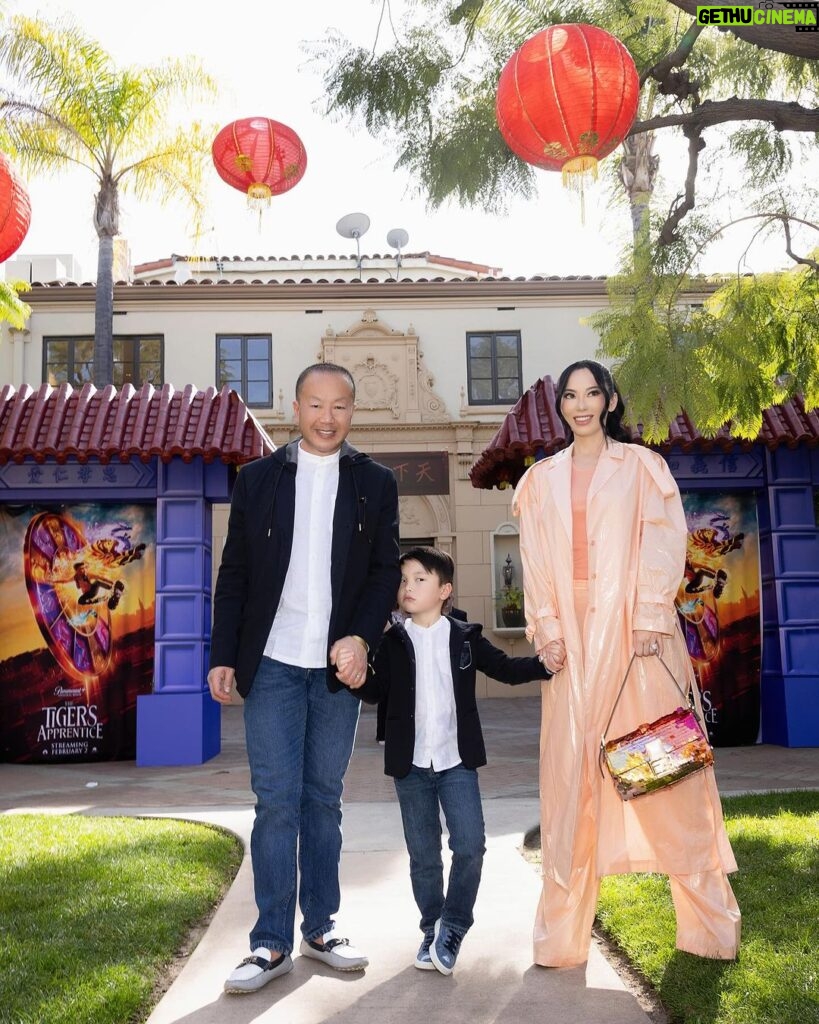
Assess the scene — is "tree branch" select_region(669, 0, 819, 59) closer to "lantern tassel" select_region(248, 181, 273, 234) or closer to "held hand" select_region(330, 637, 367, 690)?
"held hand" select_region(330, 637, 367, 690)

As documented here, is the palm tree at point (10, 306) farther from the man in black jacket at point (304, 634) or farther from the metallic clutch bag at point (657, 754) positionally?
the metallic clutch bag at point (657, 754)

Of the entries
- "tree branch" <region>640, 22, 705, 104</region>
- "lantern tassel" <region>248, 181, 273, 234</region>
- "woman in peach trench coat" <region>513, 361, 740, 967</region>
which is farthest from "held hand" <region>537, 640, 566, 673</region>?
"lantern tassel" <region>248, 181, 273, 234</region>

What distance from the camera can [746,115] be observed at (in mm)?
5305

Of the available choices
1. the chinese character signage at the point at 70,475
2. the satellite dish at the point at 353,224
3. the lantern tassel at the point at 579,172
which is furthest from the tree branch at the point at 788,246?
the satellite dish at the point at 353,224

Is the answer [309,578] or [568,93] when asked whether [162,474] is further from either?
[309,578]

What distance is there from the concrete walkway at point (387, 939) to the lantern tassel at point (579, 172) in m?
3.33

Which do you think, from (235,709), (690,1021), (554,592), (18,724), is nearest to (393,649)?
(554,592)

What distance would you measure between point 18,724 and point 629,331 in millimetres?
7262

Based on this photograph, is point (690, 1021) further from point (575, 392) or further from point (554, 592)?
point (575, 392)

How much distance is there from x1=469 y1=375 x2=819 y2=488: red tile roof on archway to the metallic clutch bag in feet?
20.1

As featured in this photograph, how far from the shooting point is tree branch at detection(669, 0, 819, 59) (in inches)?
159

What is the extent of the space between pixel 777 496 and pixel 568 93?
6546 mm

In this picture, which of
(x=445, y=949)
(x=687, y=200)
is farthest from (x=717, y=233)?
(x=445, y=949)

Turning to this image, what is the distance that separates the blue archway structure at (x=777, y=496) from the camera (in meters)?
9.52
